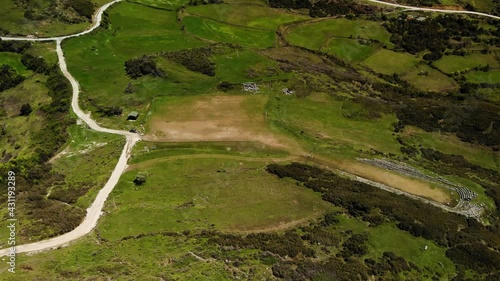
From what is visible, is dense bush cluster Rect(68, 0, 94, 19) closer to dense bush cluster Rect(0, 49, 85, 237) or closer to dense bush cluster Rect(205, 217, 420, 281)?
dense bush cluster Rect(0, 49, 85, 237)

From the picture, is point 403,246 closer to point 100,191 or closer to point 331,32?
point 100,191

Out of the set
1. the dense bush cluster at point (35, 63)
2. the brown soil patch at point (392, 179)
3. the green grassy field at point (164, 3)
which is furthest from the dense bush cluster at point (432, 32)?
the dense bush cluster at point (35, 63)

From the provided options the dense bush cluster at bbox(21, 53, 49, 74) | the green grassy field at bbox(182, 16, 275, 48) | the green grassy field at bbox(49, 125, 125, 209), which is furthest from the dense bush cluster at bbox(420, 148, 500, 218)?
the dense bush cluster at bbox(21, 53, 49, 74)

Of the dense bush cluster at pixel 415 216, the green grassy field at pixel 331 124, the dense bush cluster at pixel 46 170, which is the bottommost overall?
the dense bush cluster at pixel 46 170


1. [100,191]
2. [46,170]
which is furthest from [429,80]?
[46,170]

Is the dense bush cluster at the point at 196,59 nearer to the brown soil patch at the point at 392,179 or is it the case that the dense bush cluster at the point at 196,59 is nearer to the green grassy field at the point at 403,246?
the brown soil patch at the point at 392,179

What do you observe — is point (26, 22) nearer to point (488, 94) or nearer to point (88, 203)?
point (88, 203)
